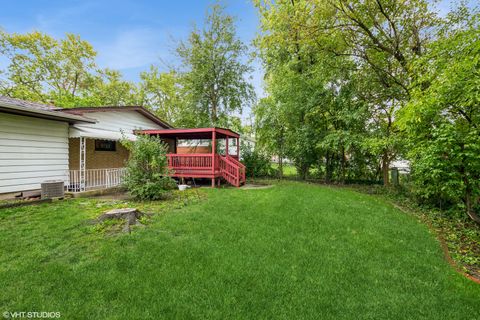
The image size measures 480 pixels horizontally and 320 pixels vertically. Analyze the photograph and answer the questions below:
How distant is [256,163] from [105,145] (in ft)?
27.7

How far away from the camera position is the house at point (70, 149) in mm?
6781

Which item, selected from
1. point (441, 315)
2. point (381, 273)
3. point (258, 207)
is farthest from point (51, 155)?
point (441, 315)

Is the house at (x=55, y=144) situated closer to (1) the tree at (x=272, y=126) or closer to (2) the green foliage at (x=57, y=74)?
(1) the tree at (x=272, y=126)

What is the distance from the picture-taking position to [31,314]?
2.23 m

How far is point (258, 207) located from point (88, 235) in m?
4.01

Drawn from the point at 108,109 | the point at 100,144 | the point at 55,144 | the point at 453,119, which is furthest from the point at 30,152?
the point at 453,119

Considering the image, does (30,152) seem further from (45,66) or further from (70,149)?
(45,66)

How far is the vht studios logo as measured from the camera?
2191mm

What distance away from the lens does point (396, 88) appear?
368 inches

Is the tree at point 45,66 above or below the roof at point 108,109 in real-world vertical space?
above

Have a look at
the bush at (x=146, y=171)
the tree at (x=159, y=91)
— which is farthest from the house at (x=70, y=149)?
the tree at (x=159, y=91)

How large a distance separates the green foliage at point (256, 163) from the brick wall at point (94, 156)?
6.97 metres

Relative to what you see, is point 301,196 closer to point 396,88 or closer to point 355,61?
point 396,88

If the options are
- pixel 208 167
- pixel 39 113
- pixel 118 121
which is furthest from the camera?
pixel 118 121
